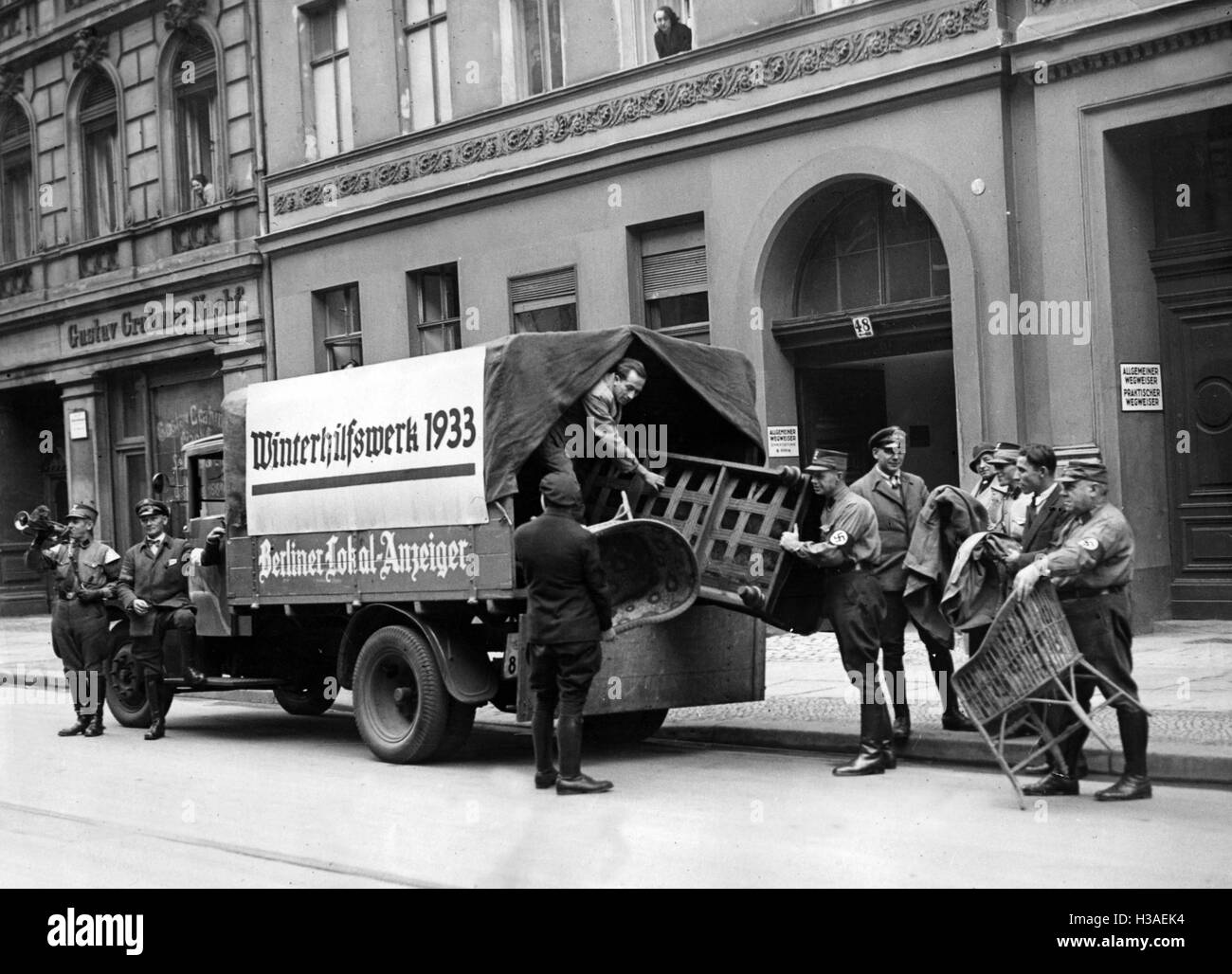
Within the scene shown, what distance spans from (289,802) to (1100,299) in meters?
9.25

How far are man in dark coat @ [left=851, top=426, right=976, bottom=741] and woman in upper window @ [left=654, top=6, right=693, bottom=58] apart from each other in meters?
9.27

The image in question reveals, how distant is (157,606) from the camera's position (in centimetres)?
1273

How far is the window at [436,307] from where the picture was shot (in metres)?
21.7

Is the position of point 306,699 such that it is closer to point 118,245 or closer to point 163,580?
point 163,580

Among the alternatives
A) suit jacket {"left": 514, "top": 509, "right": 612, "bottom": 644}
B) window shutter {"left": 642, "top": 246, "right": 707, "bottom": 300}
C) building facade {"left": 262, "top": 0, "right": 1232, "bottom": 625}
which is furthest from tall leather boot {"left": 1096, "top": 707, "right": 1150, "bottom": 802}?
window shutter {"left": 642, "top": 246, "right": 707, "bottom": 300}

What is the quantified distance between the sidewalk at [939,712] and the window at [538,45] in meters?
8.08

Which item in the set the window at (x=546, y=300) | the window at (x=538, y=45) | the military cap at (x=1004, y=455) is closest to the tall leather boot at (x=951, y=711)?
the military cap at (x=1004, y=455)

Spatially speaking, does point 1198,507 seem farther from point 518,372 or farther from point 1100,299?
point 518,372

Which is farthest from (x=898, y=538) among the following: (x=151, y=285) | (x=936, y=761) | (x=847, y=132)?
(x=151, y=285)

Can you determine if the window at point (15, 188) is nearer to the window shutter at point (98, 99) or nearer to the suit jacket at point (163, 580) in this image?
the window shutter at point (98, 99)

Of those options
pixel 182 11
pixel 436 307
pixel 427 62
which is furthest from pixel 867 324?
pixel 182 11

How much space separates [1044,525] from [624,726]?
379 cm

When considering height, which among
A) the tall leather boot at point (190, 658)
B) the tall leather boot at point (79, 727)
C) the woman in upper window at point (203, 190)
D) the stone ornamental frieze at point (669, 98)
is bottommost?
the tall leather boot at point (79, 727)

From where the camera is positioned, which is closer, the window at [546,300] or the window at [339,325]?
Result: the window at [546,300]
